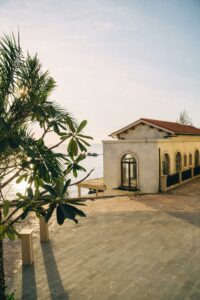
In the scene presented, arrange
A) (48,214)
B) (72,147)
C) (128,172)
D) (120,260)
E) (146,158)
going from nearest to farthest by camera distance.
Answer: (48,214) < (72,147) < (120,260) < (146,158) < (128,172)

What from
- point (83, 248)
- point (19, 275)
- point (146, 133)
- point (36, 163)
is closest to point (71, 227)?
point (83, 248)

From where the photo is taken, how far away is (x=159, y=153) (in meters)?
16.8

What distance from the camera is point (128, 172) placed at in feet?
58.4

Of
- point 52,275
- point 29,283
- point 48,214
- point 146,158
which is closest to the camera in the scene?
point 48,214

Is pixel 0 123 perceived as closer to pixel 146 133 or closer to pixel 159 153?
pixel 159 153

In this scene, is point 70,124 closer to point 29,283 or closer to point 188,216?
point 29,283

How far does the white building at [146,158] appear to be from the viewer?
55.2 ft

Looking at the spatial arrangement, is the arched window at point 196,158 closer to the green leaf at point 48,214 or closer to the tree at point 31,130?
the tree at point 31,130

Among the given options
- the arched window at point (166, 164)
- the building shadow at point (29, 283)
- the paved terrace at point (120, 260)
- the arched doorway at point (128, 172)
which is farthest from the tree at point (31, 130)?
the arched window at point (166, 164)

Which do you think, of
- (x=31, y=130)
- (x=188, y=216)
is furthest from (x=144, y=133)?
(x=31, y=130)

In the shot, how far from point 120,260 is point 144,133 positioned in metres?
13.0

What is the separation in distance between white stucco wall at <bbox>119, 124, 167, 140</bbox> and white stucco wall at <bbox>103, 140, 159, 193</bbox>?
93.1 inches

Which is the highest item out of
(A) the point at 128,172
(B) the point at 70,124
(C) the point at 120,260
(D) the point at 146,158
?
(B) the point at 70,124

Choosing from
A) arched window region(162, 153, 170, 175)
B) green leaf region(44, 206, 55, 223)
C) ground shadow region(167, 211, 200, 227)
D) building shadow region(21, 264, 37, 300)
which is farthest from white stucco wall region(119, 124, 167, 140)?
green leaf region(44, 206, 55, 223)
